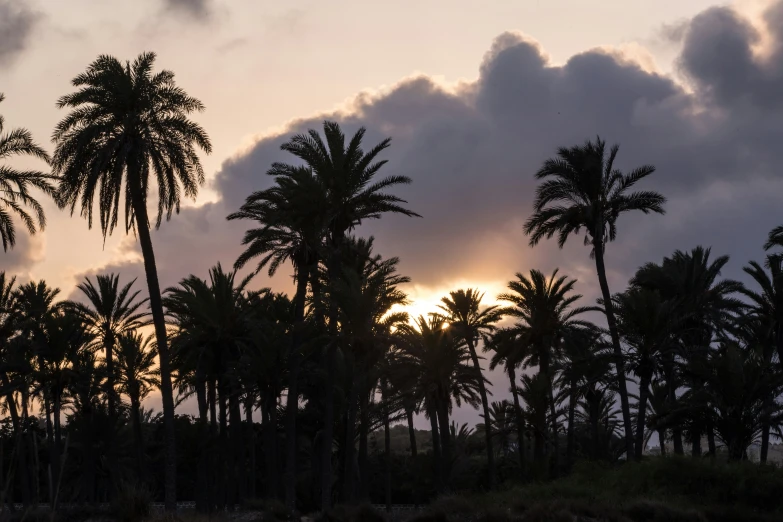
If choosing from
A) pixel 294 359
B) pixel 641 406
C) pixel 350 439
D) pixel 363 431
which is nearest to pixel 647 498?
pixel 641 406

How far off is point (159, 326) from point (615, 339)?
2306 centimetres

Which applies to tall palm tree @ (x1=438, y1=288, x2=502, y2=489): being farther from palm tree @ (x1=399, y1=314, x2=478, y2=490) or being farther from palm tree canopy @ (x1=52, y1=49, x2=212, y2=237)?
palm tree canopy @ (x1=52, y1=49, x2=212, y2=237)

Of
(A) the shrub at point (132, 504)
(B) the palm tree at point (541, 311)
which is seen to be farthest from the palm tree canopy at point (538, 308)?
(A) the shrub at point (132, 504)

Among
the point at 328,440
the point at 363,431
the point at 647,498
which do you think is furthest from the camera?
the point at 363,431

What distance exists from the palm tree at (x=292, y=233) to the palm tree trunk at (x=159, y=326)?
21.9 ft

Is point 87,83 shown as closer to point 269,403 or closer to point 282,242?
point 282,242

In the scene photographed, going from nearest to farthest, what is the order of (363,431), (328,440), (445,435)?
(328,440)
(363,431)
(445,435)

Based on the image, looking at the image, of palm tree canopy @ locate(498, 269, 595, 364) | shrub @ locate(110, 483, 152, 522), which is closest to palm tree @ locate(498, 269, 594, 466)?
palm tree canopy @ locate(498, 269, 595, 364)

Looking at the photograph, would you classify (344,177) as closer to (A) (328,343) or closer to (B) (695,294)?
(A) (328,343)

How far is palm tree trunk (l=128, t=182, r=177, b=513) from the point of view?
34219mm

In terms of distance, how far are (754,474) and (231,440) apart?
29.9m

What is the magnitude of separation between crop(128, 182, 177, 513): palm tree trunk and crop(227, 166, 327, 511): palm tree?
21.9ft

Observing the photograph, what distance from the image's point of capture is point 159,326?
34.5m

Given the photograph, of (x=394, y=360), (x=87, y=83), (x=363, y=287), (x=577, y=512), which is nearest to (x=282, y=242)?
(x=363, y=287)
